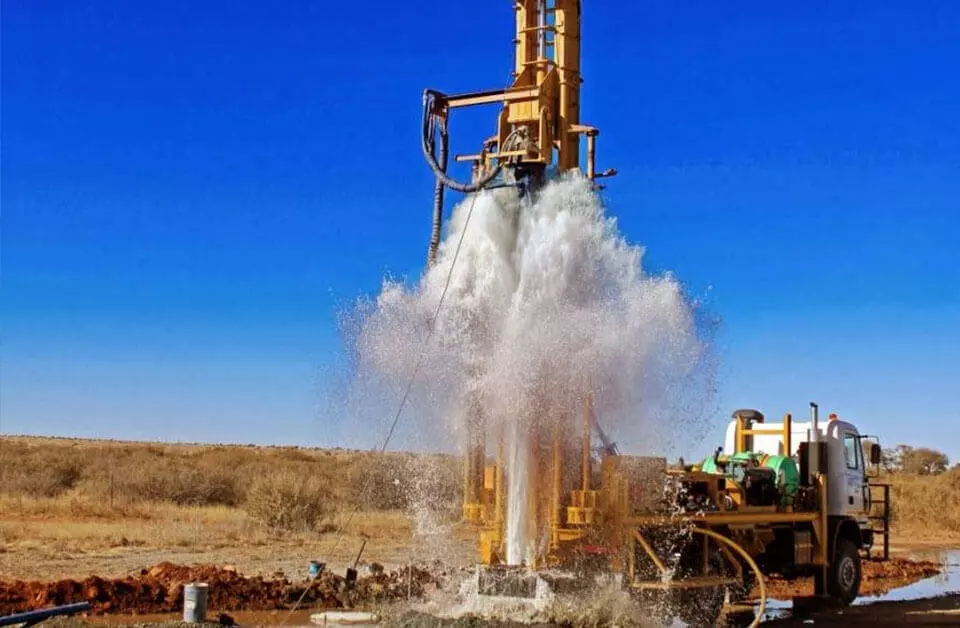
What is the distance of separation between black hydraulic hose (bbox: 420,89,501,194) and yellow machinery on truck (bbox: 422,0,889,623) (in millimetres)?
15

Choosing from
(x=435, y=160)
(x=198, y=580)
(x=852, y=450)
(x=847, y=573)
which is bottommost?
(x=198, y=580)

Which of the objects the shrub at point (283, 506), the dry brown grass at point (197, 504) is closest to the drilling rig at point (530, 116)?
the dry brown grass at point (197, 504)

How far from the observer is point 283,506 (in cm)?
2655

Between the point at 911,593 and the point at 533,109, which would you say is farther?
the point at 911,593

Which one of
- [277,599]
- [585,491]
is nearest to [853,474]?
[585,491]

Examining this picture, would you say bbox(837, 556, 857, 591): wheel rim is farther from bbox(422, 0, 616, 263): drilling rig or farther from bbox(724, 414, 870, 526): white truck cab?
bbox(422, 0, 616, 263): drilling rig

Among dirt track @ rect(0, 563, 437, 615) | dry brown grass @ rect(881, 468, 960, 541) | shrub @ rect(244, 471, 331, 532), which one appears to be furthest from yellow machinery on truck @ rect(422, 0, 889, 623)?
dry brown grass @ rect(881, 468, 960, 541)

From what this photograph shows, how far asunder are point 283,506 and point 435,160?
563 inches

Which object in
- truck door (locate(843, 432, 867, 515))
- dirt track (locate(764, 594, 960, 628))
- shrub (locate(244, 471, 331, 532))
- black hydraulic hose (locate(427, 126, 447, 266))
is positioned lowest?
dirt track (locate(764, 594, 960, 628))

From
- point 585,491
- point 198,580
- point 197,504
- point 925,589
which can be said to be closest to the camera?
point 585,491

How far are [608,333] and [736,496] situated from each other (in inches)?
170

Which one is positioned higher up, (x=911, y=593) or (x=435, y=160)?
(x=435, y=160)

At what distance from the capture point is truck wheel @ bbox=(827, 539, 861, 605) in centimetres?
1811

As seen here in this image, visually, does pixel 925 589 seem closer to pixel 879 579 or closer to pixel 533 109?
pixel 879 579
